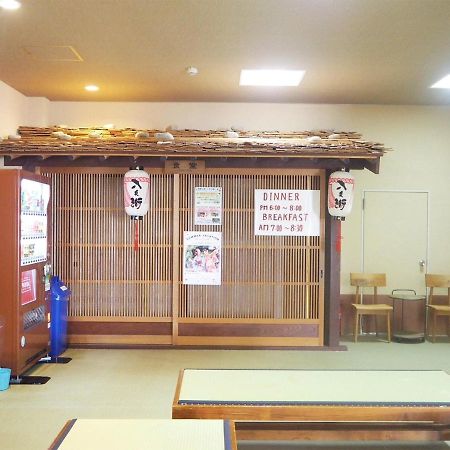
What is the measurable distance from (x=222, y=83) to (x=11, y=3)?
2.77m

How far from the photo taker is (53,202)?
6441 millimetres

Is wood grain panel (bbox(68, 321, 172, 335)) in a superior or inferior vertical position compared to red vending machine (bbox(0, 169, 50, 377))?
inferior

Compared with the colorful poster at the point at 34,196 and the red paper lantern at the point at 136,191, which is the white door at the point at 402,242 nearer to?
the red paper lantern at the point at 136,191

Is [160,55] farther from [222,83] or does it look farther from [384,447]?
[384,447]

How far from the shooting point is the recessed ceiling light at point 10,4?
3957mm

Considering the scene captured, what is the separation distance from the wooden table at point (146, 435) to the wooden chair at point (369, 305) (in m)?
4.59

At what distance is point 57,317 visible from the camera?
5918mm

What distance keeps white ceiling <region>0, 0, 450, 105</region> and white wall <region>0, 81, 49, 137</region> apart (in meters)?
0.14

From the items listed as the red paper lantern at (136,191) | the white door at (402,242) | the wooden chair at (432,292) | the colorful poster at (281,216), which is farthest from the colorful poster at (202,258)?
the wooden chair at (432,292)

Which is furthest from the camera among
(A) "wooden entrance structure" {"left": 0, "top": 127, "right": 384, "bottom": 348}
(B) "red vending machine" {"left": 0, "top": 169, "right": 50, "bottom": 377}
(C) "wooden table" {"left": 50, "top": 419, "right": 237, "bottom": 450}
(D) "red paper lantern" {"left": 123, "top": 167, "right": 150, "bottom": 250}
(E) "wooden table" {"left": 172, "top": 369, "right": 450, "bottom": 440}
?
(A) "wooden entrance structure" {"left": 0, "top": 127, "right": 384, "bottom": 348}

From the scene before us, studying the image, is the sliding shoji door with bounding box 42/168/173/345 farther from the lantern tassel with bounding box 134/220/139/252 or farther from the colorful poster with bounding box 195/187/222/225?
the colorful poster with bounding box 195/187/222/225

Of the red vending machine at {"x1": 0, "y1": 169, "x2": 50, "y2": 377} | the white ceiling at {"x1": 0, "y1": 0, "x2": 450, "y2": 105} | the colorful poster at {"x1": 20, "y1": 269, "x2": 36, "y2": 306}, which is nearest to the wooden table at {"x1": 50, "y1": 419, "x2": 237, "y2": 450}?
the red vending machine at {"x1": 0, "y1": 169, "x2": 50, "y2": 377}

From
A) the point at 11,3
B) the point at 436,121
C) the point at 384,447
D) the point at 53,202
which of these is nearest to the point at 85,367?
the point at 53,202

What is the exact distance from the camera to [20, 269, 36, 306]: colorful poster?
16.9 feet
